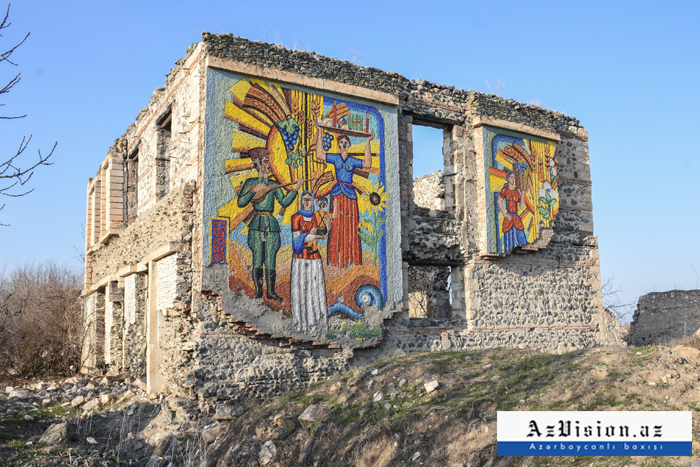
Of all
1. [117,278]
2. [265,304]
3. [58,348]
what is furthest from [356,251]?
[58,348]

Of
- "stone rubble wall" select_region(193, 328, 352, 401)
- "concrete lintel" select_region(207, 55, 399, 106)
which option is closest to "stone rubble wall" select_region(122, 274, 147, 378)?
"stone rubble wall" select_region(193, 328, 352, 401)

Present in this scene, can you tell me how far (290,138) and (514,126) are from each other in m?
5.07

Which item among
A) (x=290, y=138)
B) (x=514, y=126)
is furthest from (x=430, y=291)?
(x=290, y=138)

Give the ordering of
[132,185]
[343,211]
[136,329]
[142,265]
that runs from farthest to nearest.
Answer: [132,185] → [136,329] → [142,265] → [343,211]

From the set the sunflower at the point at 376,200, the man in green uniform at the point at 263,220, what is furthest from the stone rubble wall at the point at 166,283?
the sunflower at the point at 376,200

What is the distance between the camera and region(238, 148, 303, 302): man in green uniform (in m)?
8.59

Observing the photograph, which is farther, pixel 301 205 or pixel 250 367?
pixel 301 205

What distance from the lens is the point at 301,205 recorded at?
909 centimetres

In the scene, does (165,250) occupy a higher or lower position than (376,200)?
lower

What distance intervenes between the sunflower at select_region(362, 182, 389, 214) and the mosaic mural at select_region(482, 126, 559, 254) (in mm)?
2403

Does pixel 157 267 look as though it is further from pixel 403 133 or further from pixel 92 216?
pixel 92 216

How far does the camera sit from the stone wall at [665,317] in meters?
14.4

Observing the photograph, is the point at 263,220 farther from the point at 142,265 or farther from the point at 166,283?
the point at 142,265

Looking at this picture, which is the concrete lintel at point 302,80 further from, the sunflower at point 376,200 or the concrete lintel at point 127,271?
the concrete lintel at point 127,271
